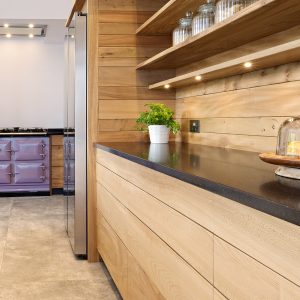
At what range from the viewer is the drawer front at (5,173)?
6.33 meters

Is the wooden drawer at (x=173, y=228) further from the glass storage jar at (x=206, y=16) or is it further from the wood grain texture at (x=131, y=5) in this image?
the wood grain texture at (x=131, y=5)

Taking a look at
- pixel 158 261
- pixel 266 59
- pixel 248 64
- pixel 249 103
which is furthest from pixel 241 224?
pixel 249 103

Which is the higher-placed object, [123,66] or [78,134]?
[123,66]

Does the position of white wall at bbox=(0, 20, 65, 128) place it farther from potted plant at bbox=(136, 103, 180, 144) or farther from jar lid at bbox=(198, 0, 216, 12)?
jar lid at bbox=(198, 0, 216, 12)

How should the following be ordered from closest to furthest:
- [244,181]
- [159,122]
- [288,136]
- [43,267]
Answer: [244,181] < [288,136] < [159,122] < [43,267]

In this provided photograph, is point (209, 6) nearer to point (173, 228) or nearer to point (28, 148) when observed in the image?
point (173, 228)

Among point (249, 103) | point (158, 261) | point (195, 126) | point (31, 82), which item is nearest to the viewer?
point (158, 261)

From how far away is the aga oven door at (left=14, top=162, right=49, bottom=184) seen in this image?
6375 mm

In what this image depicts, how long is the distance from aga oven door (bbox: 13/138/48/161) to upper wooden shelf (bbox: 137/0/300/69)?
3.67 m

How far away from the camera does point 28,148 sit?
250 inches

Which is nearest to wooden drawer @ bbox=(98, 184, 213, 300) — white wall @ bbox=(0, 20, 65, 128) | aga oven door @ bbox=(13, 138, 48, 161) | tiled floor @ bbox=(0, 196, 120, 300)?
tiled floor @ bbox=(0, 196, 120, 300)

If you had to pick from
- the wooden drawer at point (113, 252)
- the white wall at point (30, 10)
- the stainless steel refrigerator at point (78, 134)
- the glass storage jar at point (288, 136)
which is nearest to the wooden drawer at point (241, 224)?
the glass storage jar at point (288, 136)

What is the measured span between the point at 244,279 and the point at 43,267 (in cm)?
255

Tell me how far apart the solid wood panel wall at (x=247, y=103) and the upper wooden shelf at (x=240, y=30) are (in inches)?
2.4
